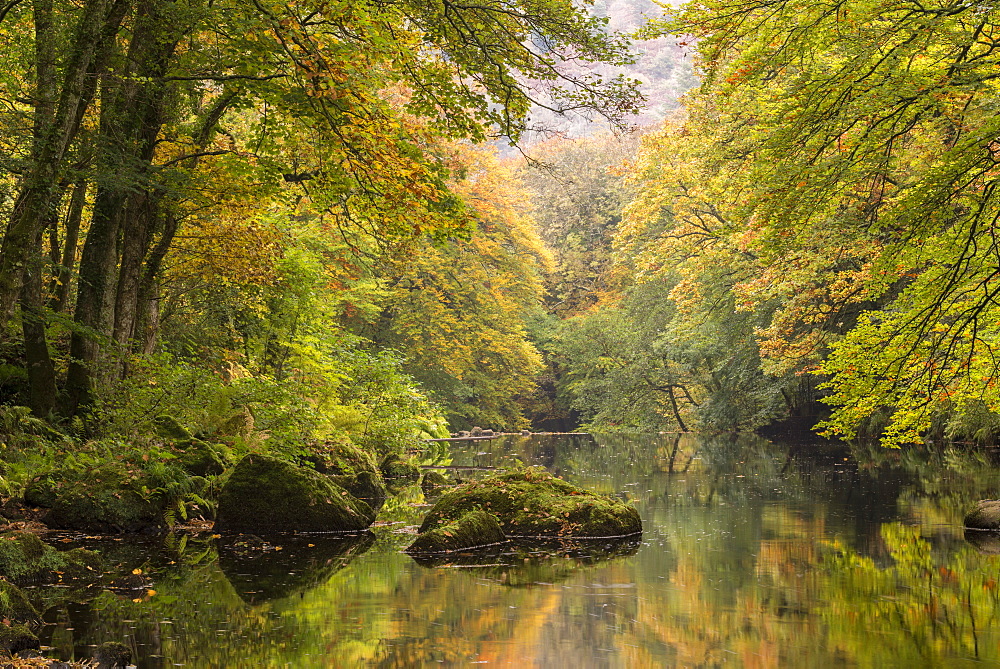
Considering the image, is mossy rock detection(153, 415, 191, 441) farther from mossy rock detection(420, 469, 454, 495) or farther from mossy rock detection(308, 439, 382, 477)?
mossy rock detection(420, 469, 454, 495)

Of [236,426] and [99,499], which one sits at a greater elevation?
[236,426]

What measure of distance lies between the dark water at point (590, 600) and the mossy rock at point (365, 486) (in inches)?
80.4

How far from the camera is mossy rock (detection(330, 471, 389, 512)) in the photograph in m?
14.9

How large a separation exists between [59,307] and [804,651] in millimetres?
12523

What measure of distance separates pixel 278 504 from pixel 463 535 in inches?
101

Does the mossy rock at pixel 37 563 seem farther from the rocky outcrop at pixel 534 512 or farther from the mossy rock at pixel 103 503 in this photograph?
the rocky outcrop at pixel 534 512

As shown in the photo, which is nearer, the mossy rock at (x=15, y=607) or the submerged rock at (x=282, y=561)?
the mossy rock at (x=15, y=607)

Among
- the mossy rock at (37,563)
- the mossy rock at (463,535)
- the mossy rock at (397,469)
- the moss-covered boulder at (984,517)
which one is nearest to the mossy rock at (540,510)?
the mossy rock at (463,535)

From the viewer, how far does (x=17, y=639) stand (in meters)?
5.41

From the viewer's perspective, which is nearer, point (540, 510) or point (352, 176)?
point (540, 510)

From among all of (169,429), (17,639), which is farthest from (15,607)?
(169,429)

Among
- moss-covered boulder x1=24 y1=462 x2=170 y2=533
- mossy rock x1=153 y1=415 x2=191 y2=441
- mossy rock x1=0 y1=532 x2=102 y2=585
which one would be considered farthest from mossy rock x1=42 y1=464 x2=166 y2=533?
mossy rock x1=0 y1=532 x2=102 y2=585

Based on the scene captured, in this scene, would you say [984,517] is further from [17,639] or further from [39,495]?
[39,495]

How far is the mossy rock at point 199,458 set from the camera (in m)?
12.4
